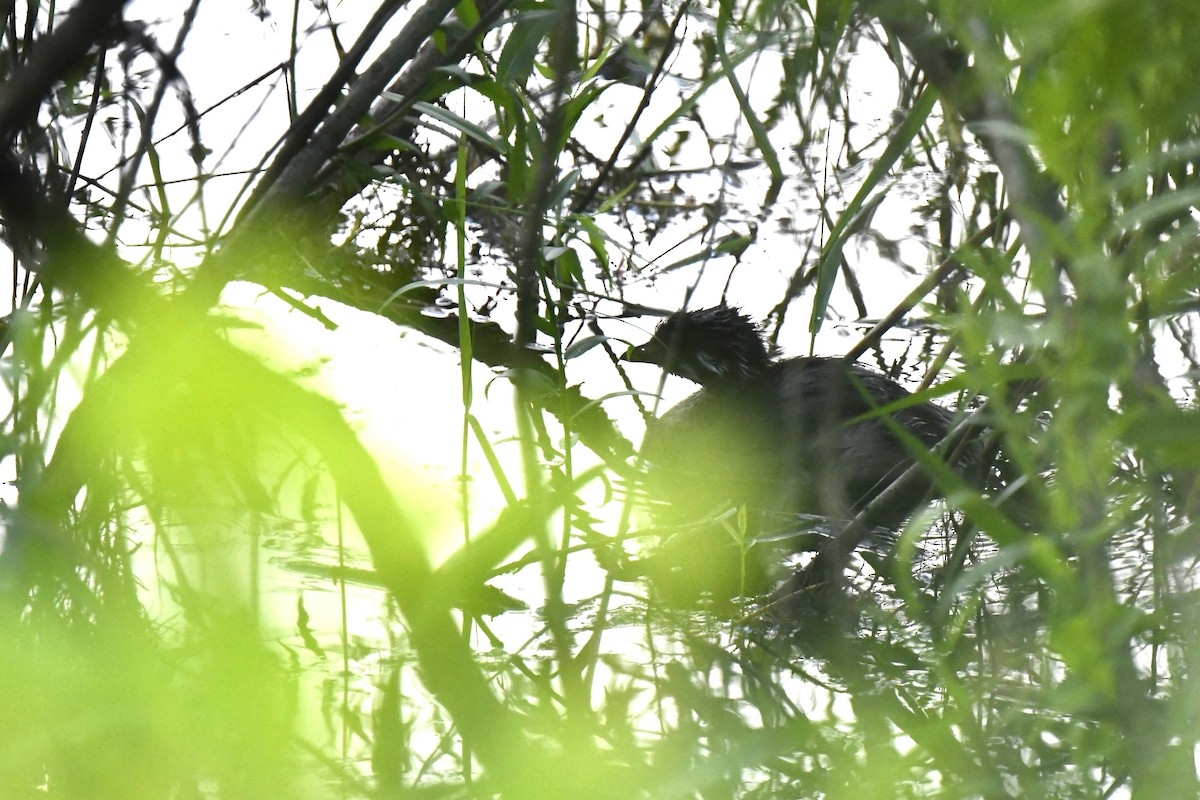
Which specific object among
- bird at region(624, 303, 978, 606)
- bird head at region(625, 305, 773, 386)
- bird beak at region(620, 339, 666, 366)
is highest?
bird head at region(625, 305, 773, 386)

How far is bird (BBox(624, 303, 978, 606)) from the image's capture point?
2783mm

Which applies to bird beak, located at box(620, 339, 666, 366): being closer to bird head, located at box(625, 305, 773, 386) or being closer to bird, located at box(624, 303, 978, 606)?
bird, located at box(624, 303, 978, 606)

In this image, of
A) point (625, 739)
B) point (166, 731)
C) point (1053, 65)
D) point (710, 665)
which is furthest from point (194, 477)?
point (1053, 65)

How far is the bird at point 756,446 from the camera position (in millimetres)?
2783

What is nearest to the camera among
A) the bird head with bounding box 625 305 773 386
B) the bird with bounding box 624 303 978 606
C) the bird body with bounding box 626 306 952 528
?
the bird with bounding box 624 303 978 606

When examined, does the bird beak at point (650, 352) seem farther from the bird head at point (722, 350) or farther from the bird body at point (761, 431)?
the bird head at point (722, 350)

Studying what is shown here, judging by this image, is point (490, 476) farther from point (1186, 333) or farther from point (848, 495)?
point (1186, 333)

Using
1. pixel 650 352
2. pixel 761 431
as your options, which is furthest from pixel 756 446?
pixel 650 352

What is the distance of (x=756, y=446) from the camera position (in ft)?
13.1

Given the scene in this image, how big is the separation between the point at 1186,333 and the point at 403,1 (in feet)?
4.42

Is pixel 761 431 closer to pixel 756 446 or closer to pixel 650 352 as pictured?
pixel 756 446

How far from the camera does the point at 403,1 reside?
5.96 feet

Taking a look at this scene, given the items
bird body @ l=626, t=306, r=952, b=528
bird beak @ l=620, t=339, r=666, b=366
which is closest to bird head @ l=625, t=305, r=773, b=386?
bird body @ l=626, t=306, r=952, b=528

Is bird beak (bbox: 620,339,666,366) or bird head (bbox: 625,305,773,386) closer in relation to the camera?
bird beak (bbox: 620,339,666,366)
